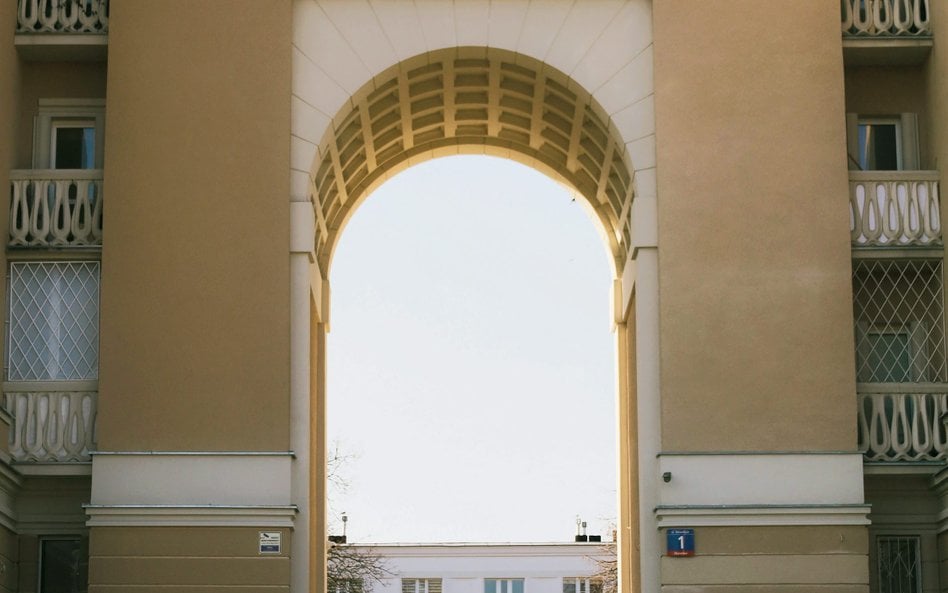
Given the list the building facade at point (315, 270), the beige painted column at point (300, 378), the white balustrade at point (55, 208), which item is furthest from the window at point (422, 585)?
the white balustrade at point (55, 208)

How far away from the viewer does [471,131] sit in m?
29.3

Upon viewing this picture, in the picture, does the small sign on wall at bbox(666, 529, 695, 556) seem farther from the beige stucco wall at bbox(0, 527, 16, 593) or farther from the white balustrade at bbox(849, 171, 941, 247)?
the beige stucco wall at bbox(0, 527, 16, 593)

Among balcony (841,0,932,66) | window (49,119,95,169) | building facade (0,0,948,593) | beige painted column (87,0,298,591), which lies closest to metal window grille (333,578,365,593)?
building facade (0,0,948,593)

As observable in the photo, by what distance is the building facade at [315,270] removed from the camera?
24.0 meters

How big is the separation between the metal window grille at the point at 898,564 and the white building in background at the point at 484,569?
45918 millimetres

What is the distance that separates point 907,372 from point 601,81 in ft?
18.4

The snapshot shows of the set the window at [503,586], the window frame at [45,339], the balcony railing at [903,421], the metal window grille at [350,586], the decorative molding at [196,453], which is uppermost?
the window frame at [45,339]

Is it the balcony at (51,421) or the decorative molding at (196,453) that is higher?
the balcony at (51,421)

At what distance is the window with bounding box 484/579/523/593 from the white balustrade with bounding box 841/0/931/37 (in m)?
47.6

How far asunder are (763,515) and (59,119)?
10746 millimetres

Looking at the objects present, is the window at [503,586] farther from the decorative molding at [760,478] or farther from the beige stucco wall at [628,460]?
the decorative molding at [760,478]

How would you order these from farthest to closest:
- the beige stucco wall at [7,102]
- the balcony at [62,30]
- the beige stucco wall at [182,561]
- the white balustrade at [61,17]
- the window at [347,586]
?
the window at [347,586], the white balustrade at [61,17], the balcony at [62,30], the beige stucco wall at [7,102], the beige stucco wall at [182,561]

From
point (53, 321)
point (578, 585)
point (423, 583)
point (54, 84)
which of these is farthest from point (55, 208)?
point (578, 585)

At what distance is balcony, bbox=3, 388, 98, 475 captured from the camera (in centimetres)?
2473
